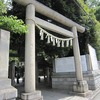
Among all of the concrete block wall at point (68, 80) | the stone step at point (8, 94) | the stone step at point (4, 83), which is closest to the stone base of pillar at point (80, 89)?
the concrete block wall at point (68, 80)

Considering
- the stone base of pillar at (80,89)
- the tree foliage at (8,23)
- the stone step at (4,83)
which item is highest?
the tree foliage at (8,23)

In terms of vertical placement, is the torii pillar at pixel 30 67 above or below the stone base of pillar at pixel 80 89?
above

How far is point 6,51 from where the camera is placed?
3.21m

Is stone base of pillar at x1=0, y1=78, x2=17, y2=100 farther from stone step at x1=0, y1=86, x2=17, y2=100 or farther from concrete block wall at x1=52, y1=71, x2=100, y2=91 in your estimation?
concrete block wall at x1=52, y1=71, x2=100, y2=91

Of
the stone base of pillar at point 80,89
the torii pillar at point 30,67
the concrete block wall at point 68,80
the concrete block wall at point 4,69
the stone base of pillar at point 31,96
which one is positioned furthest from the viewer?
the concrete block wall at point 68,80

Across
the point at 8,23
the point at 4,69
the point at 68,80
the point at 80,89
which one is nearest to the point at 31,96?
the point at 4,69

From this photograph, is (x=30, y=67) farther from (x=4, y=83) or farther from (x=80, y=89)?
(x=80, y=89)

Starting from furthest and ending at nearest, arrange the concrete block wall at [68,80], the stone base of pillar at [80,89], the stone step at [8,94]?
the concrete block wall at [68,80]
the stone base of pillar at [80,89]
the stone step at [8,94]

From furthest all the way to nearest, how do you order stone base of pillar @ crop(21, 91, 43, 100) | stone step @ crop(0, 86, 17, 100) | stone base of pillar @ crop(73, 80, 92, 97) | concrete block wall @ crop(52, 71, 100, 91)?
concrete block wall @ crop(52, 71, 100, 91) < stone base of pillar @ crop(73, 80, 92, 97) < stone base of pillar @ crop(21, 91, 43, 100) < stone step @ crop(0, 86, 17, 100)

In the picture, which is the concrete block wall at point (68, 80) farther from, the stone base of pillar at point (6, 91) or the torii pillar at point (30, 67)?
the stone base of pillar at point (6, 91)

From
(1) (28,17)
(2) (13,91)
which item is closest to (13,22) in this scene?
(2) (13,91)

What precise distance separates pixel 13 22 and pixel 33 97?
2.46 m

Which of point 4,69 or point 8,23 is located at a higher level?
point 8,23

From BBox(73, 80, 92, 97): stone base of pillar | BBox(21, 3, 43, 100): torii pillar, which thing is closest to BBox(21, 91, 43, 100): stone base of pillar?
BBox(21, 3, 43, 100): torii pillar
